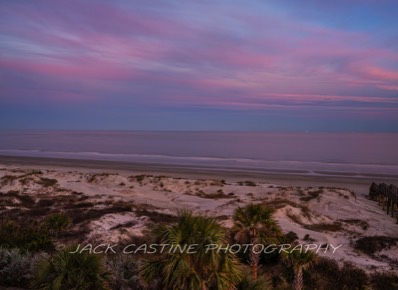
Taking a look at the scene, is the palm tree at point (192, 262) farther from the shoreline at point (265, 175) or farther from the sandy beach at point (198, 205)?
the shoreline at point (265, 175)

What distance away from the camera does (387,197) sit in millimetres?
31172

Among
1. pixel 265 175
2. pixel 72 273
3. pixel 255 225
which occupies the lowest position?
pixel 265 175

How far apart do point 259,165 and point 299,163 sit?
26.7 ft

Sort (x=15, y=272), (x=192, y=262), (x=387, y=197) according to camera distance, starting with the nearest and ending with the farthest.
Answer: (x=192, y=262) < (x=15, y=272) < (x=387, y=197)

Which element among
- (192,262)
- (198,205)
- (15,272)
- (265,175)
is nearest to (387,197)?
(198,205)

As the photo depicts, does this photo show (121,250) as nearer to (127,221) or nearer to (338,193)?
(127,221)

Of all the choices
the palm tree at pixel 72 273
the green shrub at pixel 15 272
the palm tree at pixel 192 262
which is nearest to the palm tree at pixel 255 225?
the palm tree at pixel 192 262

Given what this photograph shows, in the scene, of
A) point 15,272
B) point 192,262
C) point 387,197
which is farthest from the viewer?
point 387,197

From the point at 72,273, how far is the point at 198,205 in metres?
20.0

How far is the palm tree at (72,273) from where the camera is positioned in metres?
10.2

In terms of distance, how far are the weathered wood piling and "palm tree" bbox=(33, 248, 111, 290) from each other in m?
24.0

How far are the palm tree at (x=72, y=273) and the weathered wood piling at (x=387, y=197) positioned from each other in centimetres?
2396

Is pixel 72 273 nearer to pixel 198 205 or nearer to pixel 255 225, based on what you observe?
pixel 255 225

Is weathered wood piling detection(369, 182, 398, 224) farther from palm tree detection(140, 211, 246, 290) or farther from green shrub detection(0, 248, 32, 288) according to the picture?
green shrub detection(0, 248, 32, 288)
